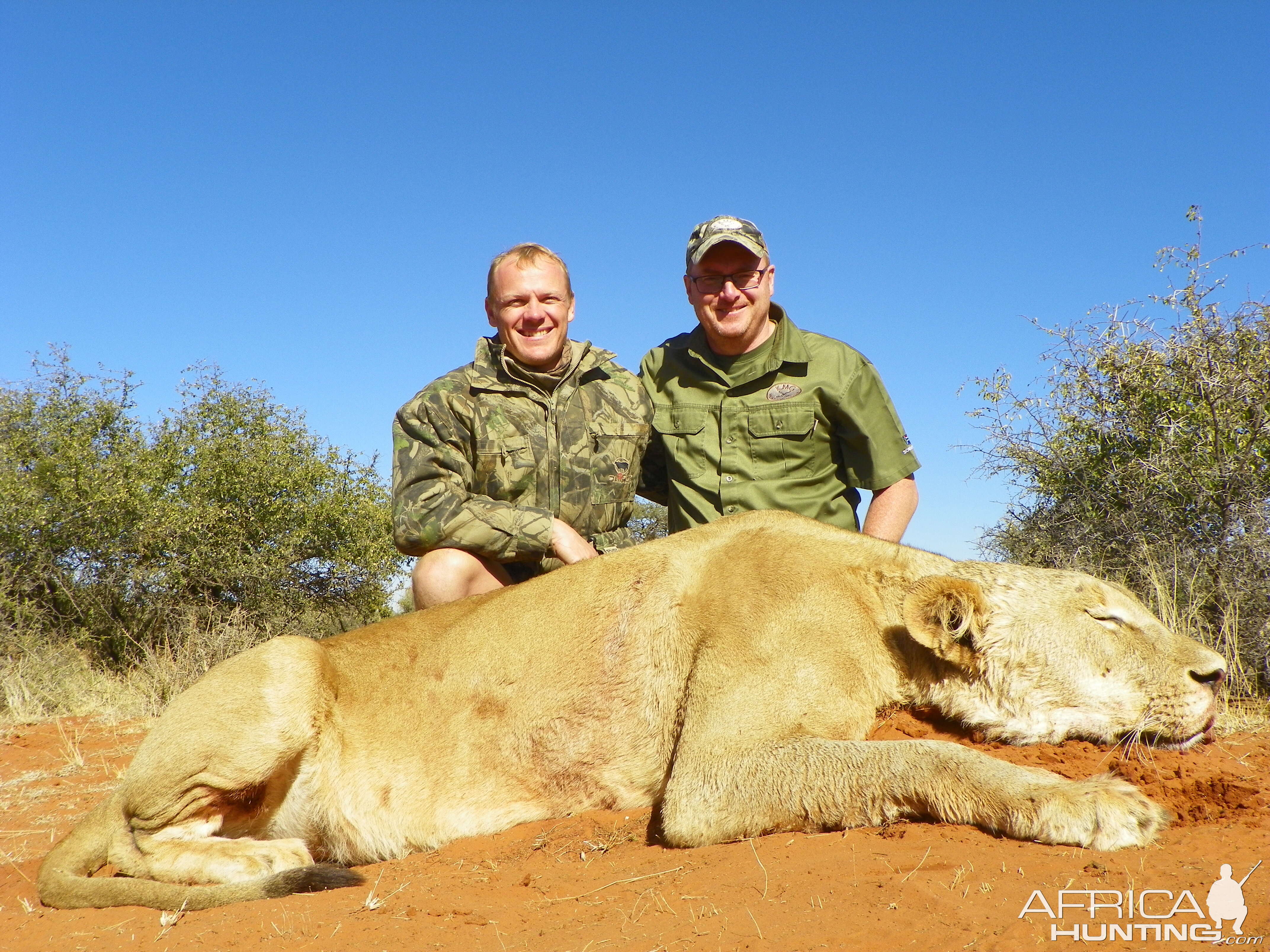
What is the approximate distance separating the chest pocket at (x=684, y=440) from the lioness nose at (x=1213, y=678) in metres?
3.27

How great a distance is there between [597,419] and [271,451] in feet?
27.1

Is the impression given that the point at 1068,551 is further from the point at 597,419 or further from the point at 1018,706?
the point at 1018,706

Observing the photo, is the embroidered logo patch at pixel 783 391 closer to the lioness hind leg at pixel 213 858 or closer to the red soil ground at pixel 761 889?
the red soil ground at pixel 761 889

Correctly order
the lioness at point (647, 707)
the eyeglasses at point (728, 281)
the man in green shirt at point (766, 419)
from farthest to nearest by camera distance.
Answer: the eyeglasses at point (728, 281) → the man in green shirt at point (766, 419) → the lioness at point (647, 707)

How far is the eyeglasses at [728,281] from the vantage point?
6484 millimetres

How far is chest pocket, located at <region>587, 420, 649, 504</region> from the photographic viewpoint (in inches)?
250

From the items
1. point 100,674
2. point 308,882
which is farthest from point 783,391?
point 100,674

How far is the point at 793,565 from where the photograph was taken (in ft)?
13.9

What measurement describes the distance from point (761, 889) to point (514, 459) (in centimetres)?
356

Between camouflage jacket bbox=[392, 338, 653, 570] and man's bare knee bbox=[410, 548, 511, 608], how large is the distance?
0.19 feet

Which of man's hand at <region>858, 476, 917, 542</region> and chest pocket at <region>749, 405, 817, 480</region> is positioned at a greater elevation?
chest pocket at <region>749, 405, 817, 480</region>

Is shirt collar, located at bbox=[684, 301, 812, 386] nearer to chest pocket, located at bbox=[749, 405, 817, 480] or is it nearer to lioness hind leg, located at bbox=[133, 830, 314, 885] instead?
chest pocket, located at bbox=[749, 405, 817, 480]

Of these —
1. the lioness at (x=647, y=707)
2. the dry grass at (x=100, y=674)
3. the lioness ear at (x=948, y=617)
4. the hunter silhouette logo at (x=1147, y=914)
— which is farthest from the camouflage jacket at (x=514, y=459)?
the hunter silhouette logo at (x=1147, y=914)

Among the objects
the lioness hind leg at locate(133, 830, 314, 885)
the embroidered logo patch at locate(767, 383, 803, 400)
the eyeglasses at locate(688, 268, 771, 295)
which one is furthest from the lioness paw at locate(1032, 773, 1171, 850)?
the eyeglasses at locate(688, 268, 771, 295)
